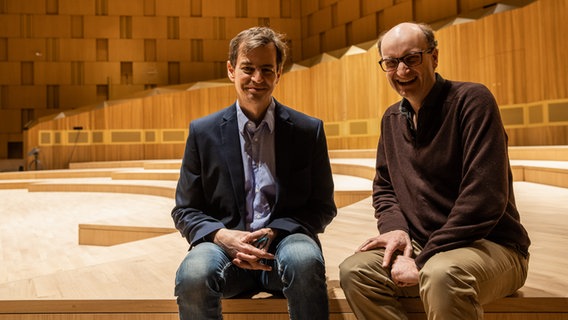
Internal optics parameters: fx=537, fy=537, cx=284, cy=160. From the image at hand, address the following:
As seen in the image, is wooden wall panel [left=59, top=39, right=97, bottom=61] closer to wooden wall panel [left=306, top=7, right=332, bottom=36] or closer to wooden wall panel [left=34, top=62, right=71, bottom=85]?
wooden wall panel [left=34, top=62, right=71, bottom=85]

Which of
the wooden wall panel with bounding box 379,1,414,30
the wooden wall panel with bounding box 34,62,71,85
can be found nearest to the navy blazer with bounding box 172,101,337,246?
the wooden wall panel with bounding box 379,1,414,30

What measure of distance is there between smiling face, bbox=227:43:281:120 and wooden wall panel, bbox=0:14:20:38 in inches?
329

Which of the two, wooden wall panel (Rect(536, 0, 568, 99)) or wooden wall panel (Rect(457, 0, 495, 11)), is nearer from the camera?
wooden wall panel (Rect(536, 0, 568, 99))

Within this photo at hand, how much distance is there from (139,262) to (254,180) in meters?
0.63

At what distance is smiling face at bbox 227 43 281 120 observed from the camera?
1.14 meters

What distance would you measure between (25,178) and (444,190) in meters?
5.99

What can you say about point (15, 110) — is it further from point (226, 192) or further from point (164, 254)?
point (226, 192)

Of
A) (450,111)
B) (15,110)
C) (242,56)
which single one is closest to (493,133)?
(450,111)

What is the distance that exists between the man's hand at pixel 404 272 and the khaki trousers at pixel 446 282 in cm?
2

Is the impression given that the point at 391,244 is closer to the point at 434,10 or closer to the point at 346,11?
the point at 434,10

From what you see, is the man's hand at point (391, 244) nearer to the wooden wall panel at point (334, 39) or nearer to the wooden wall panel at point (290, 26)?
the wooden wall panel at point (334, 39)

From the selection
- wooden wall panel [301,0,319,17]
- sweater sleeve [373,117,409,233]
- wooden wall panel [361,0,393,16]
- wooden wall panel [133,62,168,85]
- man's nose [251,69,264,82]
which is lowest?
sweater sleeve [373,117,409,233]

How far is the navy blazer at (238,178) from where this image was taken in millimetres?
1192

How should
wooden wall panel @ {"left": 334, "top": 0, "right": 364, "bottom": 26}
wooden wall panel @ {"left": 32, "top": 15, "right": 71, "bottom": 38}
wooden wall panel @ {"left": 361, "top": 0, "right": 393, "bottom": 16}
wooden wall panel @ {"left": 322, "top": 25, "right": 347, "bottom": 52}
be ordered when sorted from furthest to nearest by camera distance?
wooden wall panel @ {"left": 32, "top": 15, "right": 71, "bottom": 38}
wooden wall panel @ {"left": 322, "top": 25, "right": 347, "bottom": 52}
wooden wall panel @ {"left": 334, "top": 0, "right": 364, "bottom": 26}
wooden wall panel @ {"left": 361, "top": 0, "right": 393, "bottom": 16}
